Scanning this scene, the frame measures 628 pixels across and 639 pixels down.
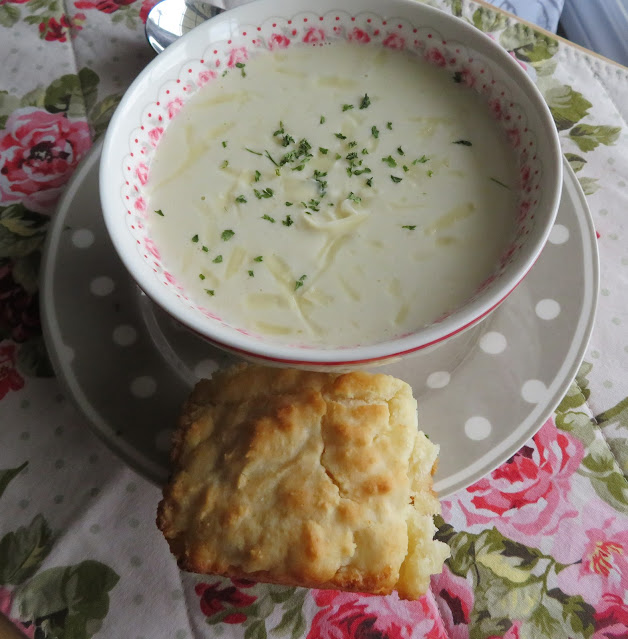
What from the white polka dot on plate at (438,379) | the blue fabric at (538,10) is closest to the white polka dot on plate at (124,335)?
the white polka dot on plate at (438,379)

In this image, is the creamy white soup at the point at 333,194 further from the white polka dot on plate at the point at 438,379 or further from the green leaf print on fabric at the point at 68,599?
the green leaf print on fabric at the point at 68,599

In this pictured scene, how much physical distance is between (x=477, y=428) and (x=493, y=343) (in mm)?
199

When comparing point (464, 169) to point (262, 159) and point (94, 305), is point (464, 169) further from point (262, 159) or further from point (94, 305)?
point (94, 305)

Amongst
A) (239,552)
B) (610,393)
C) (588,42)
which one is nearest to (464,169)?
(610,393)

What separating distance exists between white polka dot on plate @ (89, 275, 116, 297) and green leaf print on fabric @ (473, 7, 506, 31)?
4.43ft

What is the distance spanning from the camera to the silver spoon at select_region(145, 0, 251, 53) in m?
1.84

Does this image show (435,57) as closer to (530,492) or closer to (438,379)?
(438,379)

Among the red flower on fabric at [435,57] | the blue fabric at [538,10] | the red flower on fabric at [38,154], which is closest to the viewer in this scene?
the red flower on fabric at [435,57]

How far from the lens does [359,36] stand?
5.11 ft

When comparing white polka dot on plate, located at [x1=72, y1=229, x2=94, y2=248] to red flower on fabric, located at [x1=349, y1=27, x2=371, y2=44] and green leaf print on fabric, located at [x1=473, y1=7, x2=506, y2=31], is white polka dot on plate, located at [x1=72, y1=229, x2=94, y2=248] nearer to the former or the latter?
red flower on fabric, located at [x1=349, y1=27, x2=371, y2=44]

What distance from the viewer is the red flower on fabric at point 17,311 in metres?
1.49

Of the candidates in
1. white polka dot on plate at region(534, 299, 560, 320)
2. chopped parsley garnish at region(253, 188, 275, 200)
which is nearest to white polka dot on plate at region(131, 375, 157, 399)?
chopped parsley garnish at region(253, 188, 275, 200)


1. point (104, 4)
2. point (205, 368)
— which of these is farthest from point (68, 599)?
point (104, 4)

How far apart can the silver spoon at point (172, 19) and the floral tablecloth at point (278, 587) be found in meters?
0.51
